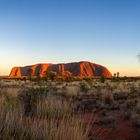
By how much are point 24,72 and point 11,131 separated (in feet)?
568

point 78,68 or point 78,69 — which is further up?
point 78,68

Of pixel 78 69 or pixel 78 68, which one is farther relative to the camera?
pixel 78 68


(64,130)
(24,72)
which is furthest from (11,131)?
(24,72)

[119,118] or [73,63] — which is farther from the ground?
[73,63]

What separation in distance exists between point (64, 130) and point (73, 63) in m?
158

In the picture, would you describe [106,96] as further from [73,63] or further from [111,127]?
[73,63]

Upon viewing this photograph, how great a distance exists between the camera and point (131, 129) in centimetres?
849

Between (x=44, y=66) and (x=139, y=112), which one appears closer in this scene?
(x=139, y=112)

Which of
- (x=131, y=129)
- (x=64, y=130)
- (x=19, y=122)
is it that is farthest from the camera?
(x=131, y=129)

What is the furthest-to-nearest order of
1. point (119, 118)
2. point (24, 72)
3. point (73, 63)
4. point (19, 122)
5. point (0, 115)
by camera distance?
1. point (24, 72)
2. point (73, 63)
3. point (119, 118)
4. point (0, 115)
5. point (19, 122)

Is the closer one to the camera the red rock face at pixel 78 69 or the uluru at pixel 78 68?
the red rock face at pixel 78 69

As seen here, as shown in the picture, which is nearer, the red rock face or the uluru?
the red rock face

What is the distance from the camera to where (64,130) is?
197 inches

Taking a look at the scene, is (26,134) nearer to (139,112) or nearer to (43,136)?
(43,136)
